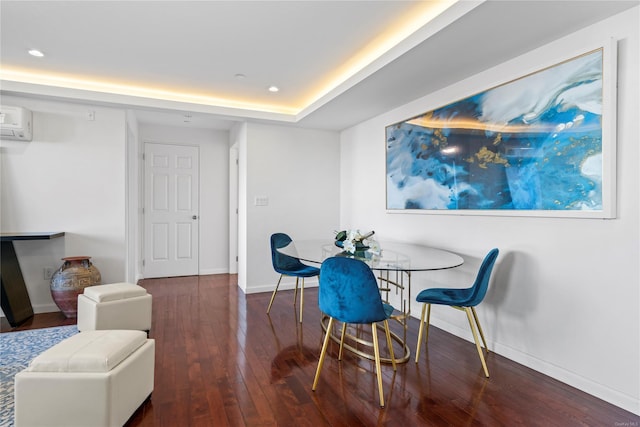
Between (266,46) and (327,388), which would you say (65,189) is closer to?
(266,46)

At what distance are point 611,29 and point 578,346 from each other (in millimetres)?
2007

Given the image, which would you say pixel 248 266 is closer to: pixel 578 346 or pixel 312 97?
pixel 312 97

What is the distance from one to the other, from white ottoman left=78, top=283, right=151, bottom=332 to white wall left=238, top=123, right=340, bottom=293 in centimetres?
166

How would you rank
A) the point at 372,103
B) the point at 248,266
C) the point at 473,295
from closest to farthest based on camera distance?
the point at 473,295 < the point at 372,103 < the point at 248,266

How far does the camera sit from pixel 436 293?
2623mm

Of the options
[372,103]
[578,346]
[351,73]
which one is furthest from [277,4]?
[578,346]

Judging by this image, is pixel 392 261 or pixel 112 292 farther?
pixel 112 292

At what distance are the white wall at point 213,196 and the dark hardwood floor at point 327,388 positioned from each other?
8.72 ft

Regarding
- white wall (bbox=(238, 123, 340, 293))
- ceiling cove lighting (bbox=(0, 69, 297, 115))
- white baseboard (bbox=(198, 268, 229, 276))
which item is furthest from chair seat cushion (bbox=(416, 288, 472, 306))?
white baseboard (bbox=(198, 268, 229, 276))

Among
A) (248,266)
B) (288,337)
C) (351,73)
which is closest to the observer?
(288,337)

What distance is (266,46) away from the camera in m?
2.83

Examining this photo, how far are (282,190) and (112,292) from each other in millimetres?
2491

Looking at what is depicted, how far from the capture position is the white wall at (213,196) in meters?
5.74

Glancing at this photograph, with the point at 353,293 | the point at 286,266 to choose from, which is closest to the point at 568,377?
the point at 353,293
